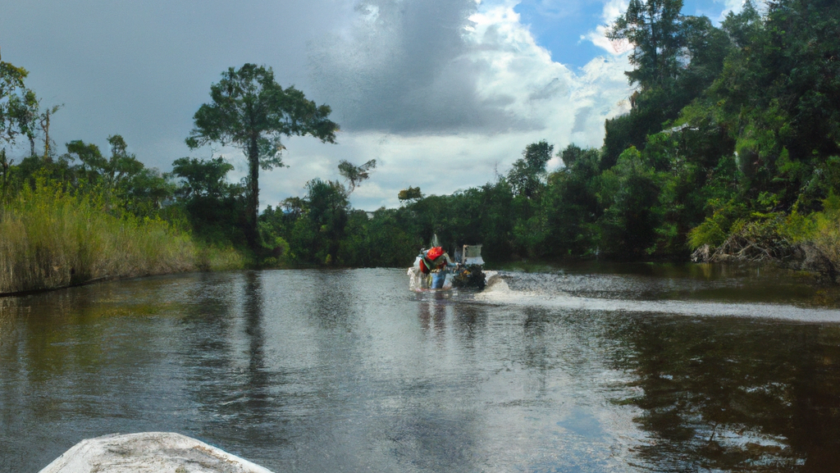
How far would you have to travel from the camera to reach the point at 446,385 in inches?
243

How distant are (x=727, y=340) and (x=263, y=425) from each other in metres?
6.70

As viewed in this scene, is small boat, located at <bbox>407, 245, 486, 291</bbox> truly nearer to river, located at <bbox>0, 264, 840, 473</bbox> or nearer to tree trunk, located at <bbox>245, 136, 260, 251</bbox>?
river, located at <bbox>0, 264, 840, 473</bbox>

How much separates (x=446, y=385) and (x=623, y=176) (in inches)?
1690

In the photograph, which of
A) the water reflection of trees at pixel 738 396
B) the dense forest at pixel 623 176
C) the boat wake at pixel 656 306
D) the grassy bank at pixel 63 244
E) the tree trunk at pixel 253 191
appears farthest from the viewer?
the tree trunk at pixel 253 191

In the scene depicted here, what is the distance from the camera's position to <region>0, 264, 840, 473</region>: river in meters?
4.30

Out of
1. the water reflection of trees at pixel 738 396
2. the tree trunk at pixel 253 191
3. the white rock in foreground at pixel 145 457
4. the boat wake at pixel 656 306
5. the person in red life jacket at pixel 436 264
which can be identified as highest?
the tree trunk at pixel 253 191

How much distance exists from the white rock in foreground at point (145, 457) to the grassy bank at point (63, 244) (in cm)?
1577

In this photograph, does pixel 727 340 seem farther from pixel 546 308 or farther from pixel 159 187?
pixel 159 187

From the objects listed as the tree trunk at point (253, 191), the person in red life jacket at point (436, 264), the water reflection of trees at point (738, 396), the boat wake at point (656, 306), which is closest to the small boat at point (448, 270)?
the person in red life jacket at point (436, 264)

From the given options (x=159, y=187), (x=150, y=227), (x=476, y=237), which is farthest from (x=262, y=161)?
(x=150, y=227)

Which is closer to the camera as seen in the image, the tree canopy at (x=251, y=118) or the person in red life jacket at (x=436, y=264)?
the person in red life jacket at (x=436, y=264)

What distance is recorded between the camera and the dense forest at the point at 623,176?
26844mm

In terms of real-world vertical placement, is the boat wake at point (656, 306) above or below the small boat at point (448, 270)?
below

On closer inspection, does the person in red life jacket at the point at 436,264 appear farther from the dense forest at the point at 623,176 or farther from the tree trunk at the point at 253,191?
the tree trunk at the point at 253,191
